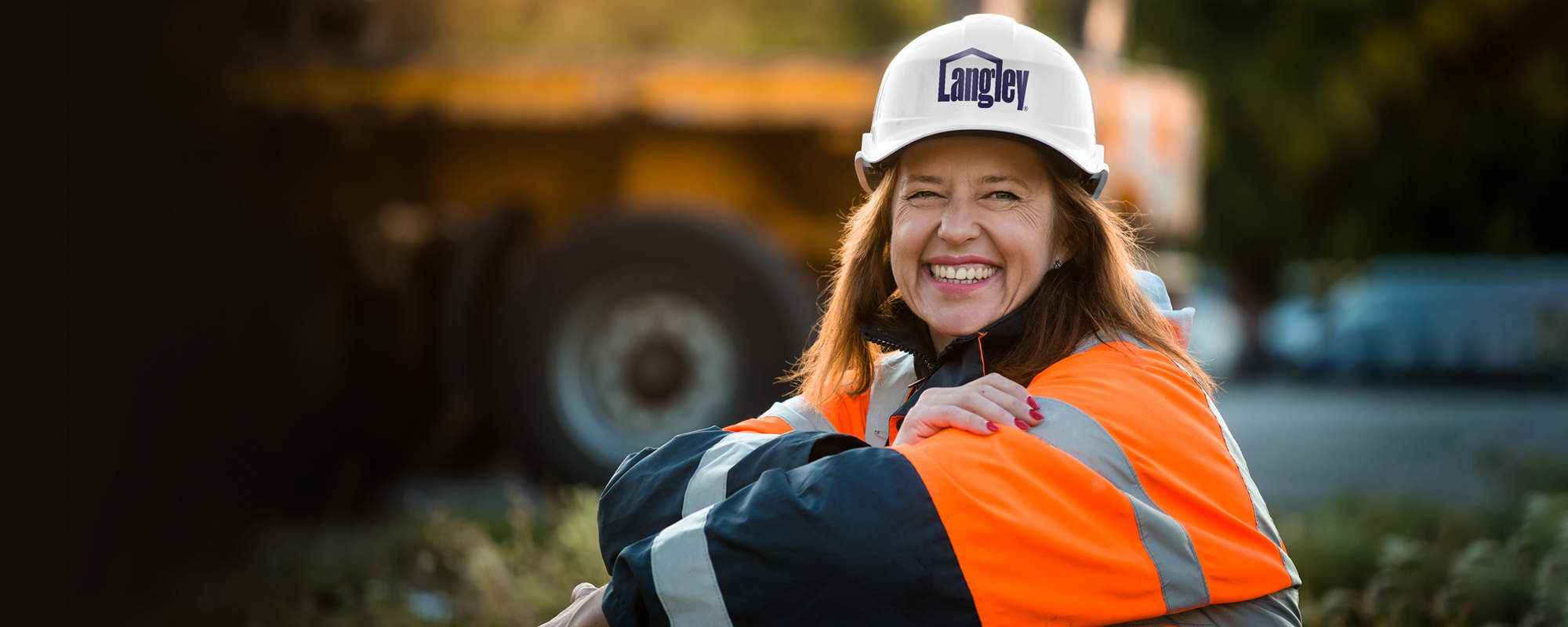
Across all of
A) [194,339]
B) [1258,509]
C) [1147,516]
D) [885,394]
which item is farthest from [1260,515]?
[194,339]

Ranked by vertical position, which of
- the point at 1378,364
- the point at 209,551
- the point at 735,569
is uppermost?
the point at 735,569

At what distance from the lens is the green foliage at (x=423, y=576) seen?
14.7 ft

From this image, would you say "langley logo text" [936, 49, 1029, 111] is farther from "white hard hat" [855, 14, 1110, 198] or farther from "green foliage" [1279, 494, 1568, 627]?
"green foliage" [1279, 494, 1568, 627]

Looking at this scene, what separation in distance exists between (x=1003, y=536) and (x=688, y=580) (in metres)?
0.46

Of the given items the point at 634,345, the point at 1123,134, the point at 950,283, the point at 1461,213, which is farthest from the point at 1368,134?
the point at 950,283

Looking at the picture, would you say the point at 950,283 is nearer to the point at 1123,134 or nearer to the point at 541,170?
the point at 1123,134

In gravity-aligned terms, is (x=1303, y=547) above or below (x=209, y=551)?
above

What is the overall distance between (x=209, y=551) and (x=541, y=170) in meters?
2.33

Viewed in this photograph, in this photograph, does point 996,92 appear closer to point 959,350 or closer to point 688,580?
point 959,350

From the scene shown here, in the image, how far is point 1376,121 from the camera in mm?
18078

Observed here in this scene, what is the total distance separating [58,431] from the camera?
5375mm

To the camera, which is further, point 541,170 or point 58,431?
point 541,170

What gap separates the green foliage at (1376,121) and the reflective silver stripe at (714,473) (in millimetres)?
15134

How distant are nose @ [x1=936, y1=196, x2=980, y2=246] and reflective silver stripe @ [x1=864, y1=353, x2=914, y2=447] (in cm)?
33
